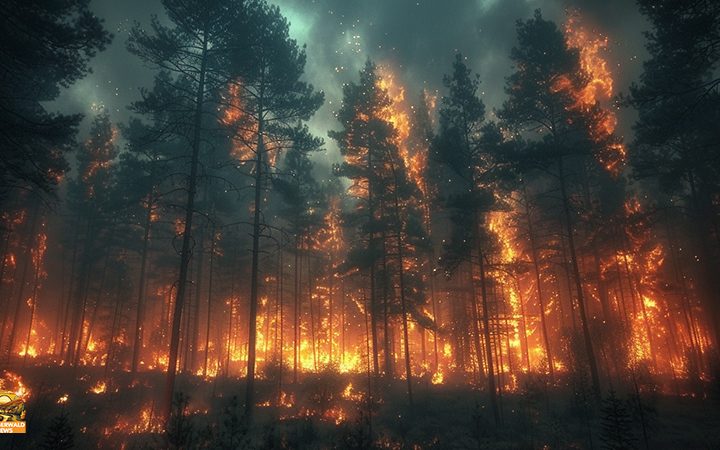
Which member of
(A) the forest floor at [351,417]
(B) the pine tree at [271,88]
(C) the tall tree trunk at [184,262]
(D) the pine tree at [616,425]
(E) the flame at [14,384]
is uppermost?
(B) the pine tree at [271,88]

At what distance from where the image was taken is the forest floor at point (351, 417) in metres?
12.8

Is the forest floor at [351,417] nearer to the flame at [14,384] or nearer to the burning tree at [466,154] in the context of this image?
the flame at [14,384]

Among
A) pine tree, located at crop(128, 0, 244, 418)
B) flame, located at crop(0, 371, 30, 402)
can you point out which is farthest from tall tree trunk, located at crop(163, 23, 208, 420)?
flame, located at crop(0, 371, 30, 402)

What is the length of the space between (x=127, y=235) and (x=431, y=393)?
95.3 feet

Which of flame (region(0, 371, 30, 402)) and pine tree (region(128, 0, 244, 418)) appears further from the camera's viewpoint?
flame (region(0, 371, 30, 402))

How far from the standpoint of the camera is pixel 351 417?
1753cm

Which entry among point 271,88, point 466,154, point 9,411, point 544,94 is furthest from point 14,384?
point 544,94

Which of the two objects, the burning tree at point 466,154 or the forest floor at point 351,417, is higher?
the burning tree at point 466,154

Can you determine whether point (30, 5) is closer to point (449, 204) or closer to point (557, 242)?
point (449, 204)

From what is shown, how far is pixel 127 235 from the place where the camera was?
107 feet

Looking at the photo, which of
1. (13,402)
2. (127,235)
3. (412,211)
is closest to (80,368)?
(127,235)

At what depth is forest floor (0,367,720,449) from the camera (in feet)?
42.1

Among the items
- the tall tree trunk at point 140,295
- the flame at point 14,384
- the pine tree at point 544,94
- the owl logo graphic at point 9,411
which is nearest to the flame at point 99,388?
the tall tree trunk at point 140,295

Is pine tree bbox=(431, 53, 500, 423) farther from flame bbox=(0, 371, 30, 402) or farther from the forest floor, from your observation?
flame bbox=(0, 371, 30, 402)
